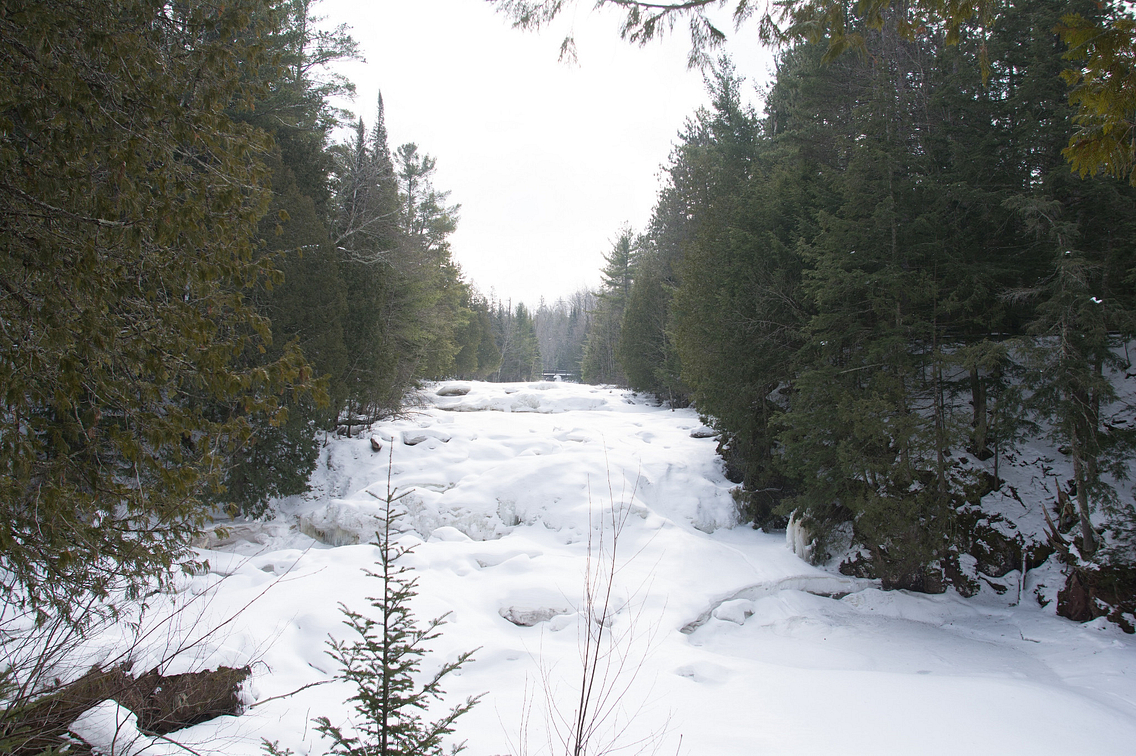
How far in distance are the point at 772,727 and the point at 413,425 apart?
38.0 ft

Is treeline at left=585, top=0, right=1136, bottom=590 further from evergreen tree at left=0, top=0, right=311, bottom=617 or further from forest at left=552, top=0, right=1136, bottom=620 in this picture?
evergreen tree at left=0, top=0, right=311, bottom=617

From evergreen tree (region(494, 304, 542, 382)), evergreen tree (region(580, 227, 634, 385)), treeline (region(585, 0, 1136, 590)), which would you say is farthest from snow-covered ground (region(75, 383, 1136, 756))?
evergreen tree (region(494, 304, 542, 382))

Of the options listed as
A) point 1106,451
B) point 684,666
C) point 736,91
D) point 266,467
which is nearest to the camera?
point 684,666

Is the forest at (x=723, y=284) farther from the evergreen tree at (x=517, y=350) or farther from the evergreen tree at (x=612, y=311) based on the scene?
the evergreen tree at (x=517, y=350)

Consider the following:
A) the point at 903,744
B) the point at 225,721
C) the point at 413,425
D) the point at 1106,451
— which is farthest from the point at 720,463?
the point at 225,721

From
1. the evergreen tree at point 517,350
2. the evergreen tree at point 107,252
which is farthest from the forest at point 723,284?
the evergreen tree at point 517,350

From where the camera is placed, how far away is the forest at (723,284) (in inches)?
99.1

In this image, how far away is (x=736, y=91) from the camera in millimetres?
17562

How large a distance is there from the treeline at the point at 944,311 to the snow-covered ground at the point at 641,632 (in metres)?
1.29

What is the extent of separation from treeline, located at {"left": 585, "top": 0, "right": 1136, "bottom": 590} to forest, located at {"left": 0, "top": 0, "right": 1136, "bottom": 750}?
0.05 metres

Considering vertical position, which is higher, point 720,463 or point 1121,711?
point 720,463

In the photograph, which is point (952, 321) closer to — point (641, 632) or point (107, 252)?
point (641, 632)

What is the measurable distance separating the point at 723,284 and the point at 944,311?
4098 mm

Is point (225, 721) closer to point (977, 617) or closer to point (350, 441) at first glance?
point (977, 617)
